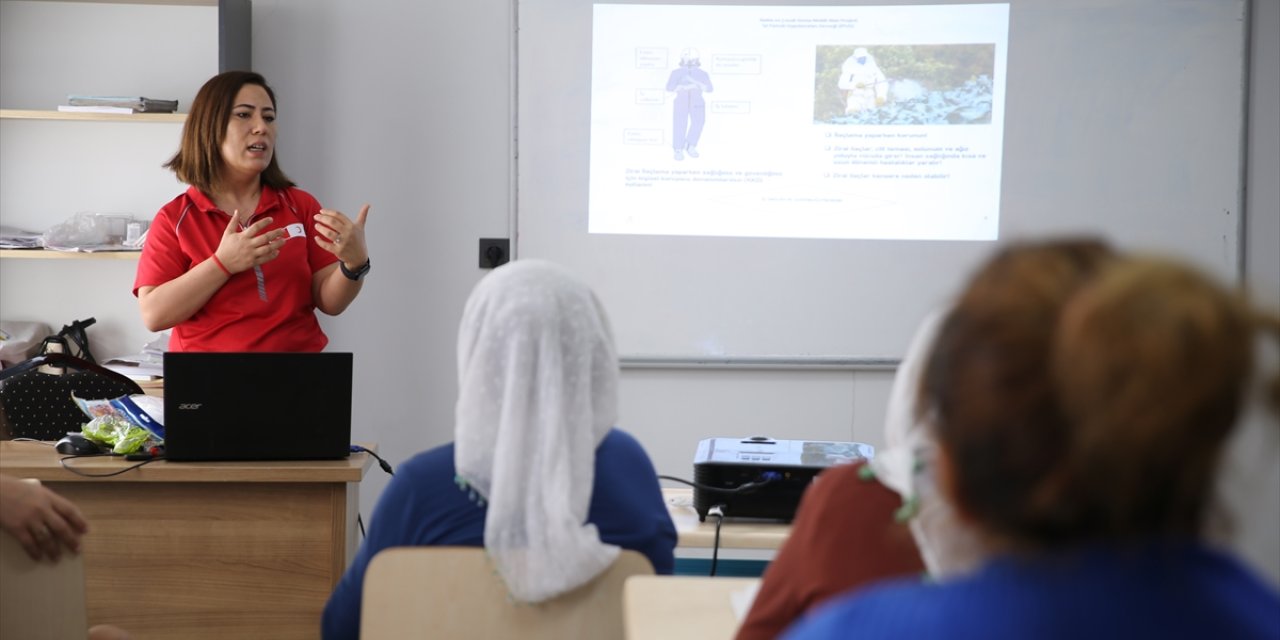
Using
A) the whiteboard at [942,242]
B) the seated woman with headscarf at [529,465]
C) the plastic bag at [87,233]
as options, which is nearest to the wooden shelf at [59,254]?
the plastic bag at [87,233]

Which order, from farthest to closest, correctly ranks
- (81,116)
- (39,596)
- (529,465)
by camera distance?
(81,116)
(529,465)
(39,596)

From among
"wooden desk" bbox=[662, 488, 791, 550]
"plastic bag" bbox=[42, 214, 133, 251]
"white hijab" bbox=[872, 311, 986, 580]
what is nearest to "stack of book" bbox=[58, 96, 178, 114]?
"plastic bag" bbox=[42, 214, 133, 251]

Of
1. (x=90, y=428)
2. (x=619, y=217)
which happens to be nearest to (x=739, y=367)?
(x=619, y=217)

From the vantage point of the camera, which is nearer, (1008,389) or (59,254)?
(1008,389)

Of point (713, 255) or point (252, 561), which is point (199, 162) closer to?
point (252, 561)

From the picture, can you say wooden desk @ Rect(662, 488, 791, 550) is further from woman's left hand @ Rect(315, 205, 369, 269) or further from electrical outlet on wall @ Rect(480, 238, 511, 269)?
electrical outlet on wall @ Rect(480, 238, 511, 269)

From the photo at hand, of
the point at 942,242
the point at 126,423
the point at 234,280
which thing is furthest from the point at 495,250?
the point at 126,423

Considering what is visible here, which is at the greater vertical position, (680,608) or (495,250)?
(495,250)

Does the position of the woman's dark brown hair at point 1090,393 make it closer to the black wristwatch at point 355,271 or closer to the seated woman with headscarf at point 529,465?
the seated woman with headscarf at point 529,465

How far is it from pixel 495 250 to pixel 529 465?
8.20ft

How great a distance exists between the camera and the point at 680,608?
1.44 m

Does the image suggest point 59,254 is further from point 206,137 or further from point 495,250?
point 495,250

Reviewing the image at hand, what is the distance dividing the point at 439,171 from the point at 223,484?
1860 millimetres

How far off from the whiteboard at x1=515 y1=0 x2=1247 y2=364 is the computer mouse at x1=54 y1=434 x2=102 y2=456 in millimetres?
1814
